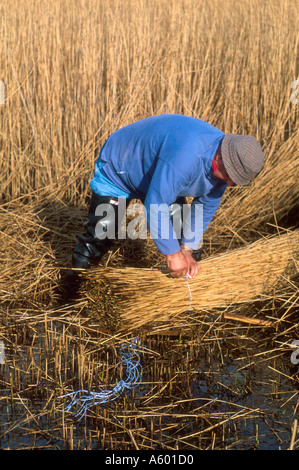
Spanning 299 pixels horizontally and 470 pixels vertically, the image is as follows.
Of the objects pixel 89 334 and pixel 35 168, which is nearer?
pixel 89 334

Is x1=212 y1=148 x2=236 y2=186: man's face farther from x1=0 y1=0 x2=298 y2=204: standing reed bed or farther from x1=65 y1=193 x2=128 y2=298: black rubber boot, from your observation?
x1=0 y1=0 x2=298 y2=204: standing reed bed

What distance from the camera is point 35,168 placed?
4.27 metres

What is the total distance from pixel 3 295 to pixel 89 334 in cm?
68

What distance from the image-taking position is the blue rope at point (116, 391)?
2.24 m

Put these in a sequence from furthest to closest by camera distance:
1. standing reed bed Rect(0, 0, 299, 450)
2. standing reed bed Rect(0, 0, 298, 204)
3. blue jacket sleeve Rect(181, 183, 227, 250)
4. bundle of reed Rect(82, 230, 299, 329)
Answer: standing reed bed Rect(0, 0, 298, 204) < blue jacket sleeve Rect(181, 183, 227, 250) < bundle of reed Rect(82, 230, 299, 329) < standing reed bed Rect(0, 0, 299, 450)

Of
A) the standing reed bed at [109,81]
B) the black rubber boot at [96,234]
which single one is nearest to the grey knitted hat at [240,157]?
the black rubber boot at [96,234]

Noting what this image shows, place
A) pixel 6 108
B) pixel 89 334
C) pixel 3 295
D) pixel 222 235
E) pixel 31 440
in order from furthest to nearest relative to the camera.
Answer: pixel 6 108 → pixel 222 235 → pixel 3 295 → pixel 89 334 → pixel 31 440

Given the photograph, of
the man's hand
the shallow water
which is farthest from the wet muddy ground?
the man's hand

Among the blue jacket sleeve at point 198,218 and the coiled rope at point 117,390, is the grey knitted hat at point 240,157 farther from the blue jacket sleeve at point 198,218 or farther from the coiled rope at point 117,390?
the coiled rope at point 117,390

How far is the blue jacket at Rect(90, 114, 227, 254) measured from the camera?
2443mm

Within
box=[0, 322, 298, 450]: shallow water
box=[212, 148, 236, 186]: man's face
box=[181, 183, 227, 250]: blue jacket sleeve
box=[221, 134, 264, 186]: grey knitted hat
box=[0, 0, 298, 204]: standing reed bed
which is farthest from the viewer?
box=[0, 0, 298, 204]: standing reed bed

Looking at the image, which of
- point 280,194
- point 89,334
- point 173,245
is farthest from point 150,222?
point 280,194

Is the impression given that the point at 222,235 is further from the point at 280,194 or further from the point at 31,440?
the point at 31,440

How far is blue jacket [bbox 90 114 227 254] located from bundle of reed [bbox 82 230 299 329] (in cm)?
27
